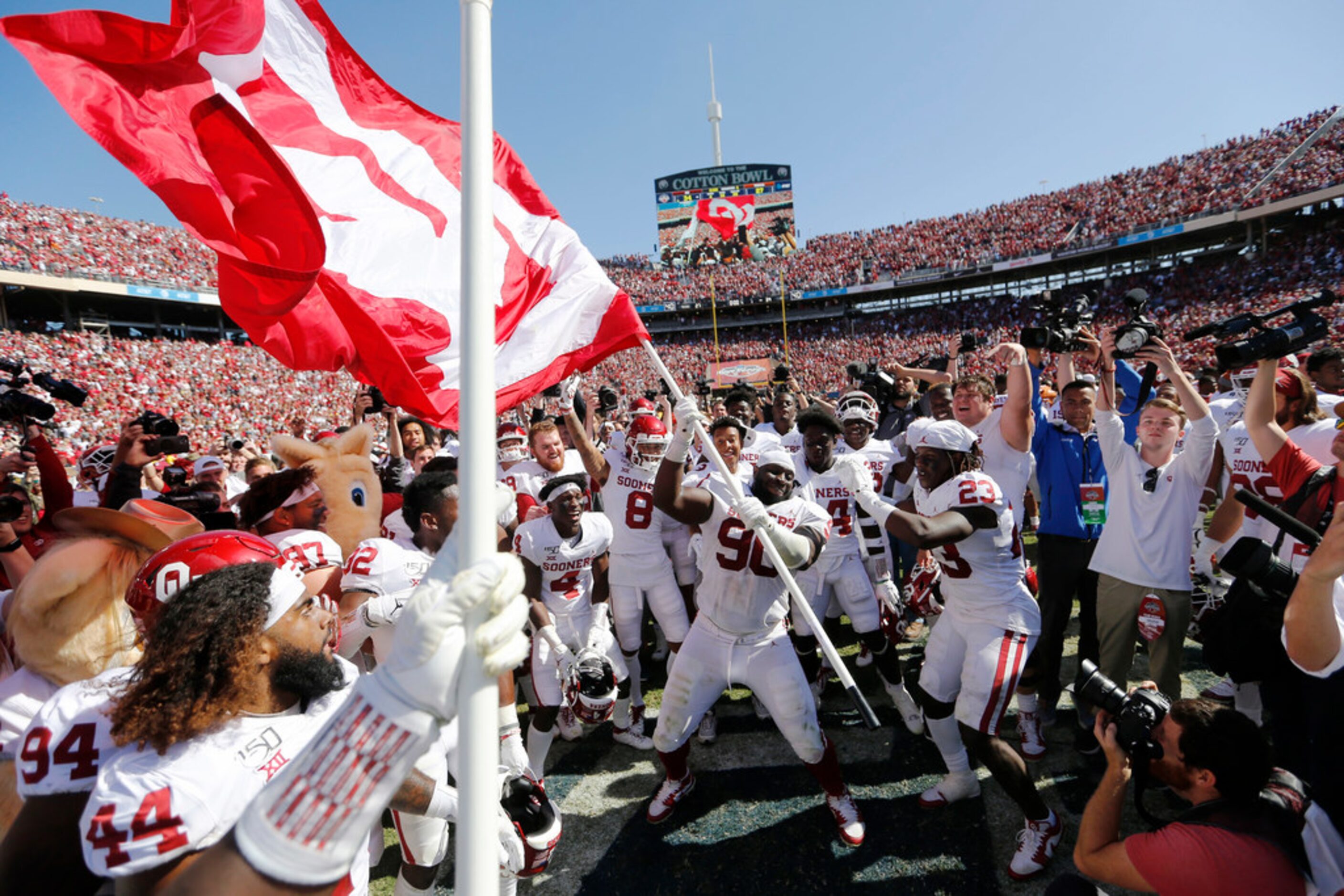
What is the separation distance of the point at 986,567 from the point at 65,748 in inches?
151

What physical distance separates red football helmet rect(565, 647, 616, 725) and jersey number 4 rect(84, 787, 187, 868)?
214cm

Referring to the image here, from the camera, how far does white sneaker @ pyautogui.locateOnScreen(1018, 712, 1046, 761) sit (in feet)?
13.8

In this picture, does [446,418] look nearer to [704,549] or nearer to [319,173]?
[319,173]

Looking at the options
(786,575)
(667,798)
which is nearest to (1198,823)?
(786,575)

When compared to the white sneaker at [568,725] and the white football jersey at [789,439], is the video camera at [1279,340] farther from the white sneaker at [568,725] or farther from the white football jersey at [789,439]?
the white sneaker at [568,725]

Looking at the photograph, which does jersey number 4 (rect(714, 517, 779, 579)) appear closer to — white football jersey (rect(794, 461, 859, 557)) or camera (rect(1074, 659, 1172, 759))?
white football jersey (rect(794, 461, 859, 557))

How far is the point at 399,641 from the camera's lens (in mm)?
1146

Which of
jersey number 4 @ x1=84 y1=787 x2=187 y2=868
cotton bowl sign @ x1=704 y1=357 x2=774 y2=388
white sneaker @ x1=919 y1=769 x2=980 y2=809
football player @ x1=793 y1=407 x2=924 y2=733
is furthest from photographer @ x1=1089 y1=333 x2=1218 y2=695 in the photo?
cotton bowl sign @ x1=704 y1=357 x2=774 y2=388

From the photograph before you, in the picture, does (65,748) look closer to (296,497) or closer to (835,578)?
(296,497)

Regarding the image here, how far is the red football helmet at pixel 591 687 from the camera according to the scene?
345cm

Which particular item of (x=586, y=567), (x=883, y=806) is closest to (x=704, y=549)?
(x=586, y=567)

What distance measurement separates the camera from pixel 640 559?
17.3ft

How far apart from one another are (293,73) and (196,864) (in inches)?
124

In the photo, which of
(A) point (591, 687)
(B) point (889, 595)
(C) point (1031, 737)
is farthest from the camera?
(B) point (889, 595)
